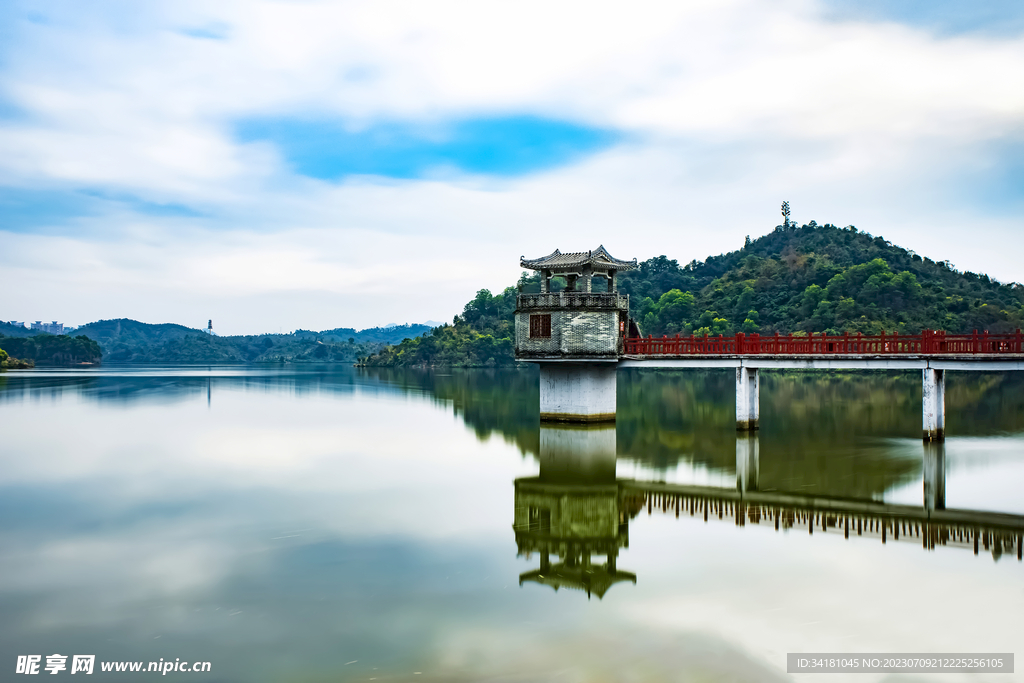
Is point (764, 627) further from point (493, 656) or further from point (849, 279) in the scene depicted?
point (849, 279)

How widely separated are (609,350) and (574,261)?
13.2 ft

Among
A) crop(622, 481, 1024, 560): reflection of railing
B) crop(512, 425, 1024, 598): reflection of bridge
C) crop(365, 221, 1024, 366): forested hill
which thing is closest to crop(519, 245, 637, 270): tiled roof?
crop(512, 425, 1024, 598): reflection of bridge

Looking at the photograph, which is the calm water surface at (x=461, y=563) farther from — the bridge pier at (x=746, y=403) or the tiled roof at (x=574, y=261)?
the tiled roof at (x=574, y=261)

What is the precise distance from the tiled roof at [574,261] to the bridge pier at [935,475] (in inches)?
540

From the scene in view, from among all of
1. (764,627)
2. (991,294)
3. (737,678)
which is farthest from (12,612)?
(991,294)

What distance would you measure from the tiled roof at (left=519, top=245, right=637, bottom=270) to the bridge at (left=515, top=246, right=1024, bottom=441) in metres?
0.04

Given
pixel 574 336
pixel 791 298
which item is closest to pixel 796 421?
pixel 574 336

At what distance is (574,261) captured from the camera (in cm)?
3081

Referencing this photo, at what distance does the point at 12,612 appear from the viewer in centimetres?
1063

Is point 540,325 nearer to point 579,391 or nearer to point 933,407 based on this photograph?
point 579,391

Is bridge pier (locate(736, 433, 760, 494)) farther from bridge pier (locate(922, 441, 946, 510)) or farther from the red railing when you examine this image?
bridge pier (locate(922, 441, 946, 510))

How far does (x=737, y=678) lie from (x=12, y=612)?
9.96 meters

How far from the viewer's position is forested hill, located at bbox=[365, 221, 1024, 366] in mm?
78312

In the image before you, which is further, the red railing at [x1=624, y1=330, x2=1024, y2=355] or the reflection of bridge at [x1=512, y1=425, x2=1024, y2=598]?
the red railing at [x1=624, y1=330, x2=1024, y2=355]
